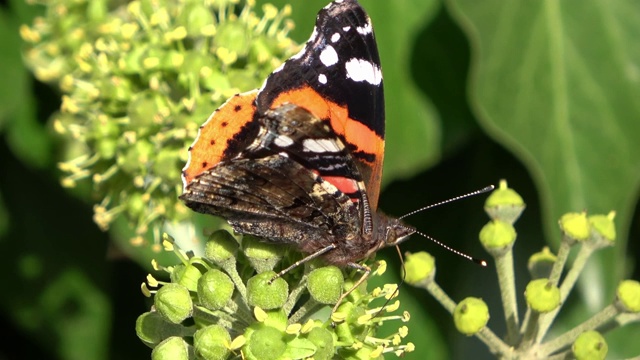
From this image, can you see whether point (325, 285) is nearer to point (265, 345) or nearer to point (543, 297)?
point (265, 345)

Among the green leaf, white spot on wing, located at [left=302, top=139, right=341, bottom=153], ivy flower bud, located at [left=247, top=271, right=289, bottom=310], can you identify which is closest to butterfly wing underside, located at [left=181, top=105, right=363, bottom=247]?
white spot on wing, located at [left=302, top=139, right=341, bottom=153]

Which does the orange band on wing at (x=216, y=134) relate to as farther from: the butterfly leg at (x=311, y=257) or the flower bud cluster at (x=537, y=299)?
the flower bud cluster at (x=537, y=299)

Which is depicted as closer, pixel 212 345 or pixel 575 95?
pixel 212 345

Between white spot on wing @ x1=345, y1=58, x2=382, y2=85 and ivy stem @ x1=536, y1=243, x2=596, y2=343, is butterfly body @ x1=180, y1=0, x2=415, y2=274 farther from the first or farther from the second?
ivy stem @ x1=536, y1=243, x2=596, y2=343

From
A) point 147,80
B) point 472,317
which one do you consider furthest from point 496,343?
point 147,80

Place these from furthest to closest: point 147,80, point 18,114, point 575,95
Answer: point 18,114 → point 575,95 → point 147,80

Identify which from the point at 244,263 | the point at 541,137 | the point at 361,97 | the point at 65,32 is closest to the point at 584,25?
the point at 541,137

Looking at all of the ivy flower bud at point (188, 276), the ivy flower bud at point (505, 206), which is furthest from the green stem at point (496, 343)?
the ivy flower bud at point (188, 276)

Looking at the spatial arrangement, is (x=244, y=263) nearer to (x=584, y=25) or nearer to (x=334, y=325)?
(x=334, y=325)
